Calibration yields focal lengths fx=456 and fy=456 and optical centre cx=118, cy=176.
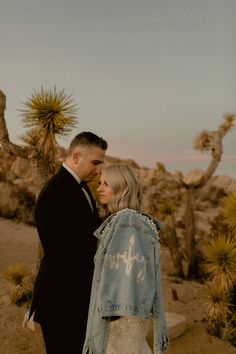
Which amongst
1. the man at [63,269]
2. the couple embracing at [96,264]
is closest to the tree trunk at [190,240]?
the couple embracing at [96,264]

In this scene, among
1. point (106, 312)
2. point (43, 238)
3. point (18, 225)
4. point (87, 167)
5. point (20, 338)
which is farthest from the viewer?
point (18, 225)

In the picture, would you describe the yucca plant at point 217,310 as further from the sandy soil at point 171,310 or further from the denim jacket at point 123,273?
the denim jacket at point 123,273

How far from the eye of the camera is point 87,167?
12.6 ft

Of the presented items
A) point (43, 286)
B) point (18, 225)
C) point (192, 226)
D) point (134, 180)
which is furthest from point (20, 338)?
point (18, 225)

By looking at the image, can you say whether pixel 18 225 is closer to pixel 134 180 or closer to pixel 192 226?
pixel 192 226

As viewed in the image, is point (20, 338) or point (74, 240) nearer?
point (74, 240)

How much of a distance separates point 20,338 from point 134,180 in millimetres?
3808

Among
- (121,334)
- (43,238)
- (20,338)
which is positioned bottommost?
(20,338)

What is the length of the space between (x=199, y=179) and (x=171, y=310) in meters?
3.38

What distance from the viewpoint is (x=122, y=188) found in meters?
2.80

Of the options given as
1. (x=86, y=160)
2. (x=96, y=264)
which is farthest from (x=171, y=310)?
(x=96, y=264)

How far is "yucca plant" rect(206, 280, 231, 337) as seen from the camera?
6309mm

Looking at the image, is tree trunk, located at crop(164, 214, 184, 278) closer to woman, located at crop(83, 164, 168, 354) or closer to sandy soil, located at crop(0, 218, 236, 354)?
sandy soil, located at crop(0, 218, 236, 354)

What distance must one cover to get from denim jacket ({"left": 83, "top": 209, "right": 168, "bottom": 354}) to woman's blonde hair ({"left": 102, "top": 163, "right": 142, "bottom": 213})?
0.05 m
